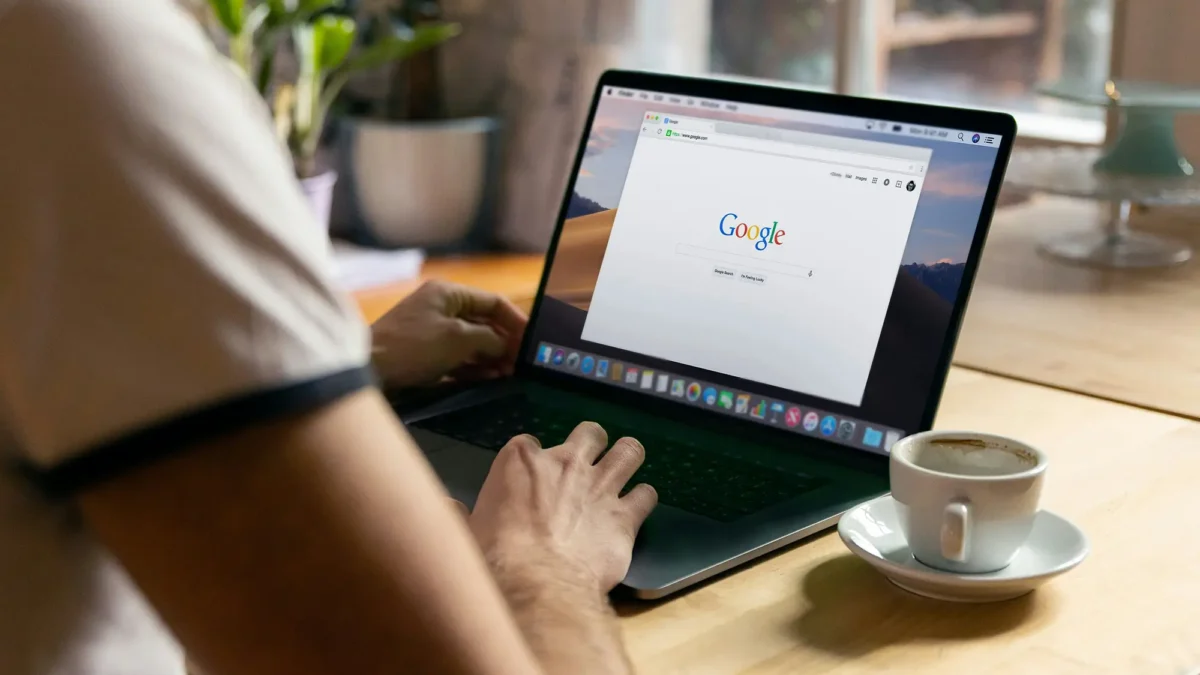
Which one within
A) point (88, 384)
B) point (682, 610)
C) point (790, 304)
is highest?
point (88, 384)

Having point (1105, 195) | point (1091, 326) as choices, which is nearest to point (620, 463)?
point (1091, 326)

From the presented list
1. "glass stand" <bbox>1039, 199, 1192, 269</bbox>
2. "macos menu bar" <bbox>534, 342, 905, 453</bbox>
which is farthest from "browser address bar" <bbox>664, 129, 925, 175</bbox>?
"glass stand" <bbox>1039, 199, 1192, 269</bbox>

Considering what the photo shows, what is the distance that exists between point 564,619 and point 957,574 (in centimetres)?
22

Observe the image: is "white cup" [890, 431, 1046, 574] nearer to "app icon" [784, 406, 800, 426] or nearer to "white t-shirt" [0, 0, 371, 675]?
"app icon" [784, 406, 800, 426]

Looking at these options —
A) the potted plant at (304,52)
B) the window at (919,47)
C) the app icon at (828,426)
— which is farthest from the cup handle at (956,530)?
the potted plant at (304,52)

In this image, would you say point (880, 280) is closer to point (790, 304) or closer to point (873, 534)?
point (790, 304)

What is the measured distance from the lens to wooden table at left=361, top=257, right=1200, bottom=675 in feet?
2.15

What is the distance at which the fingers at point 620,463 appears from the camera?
2.67 feet

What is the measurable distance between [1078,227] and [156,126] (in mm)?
1288

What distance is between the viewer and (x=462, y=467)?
3.05 feet

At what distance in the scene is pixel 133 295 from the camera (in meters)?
0.43

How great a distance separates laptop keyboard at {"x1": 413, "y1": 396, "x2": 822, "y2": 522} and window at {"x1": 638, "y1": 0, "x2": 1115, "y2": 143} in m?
0.97

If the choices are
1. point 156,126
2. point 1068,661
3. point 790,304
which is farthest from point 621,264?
point 156,126

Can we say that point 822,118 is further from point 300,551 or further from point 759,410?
point 300,551
